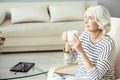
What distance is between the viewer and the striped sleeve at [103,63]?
5.46 ft

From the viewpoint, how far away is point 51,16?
14.1 feet

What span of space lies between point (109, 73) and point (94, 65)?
0.15 metres

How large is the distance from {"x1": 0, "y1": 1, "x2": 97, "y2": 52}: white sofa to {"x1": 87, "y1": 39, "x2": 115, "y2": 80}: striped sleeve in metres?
2.24

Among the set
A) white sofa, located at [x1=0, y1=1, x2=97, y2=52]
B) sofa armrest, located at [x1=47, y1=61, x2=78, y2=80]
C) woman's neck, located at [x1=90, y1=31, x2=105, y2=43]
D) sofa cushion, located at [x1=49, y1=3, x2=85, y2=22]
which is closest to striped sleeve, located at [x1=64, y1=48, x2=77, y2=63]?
sofa armrest, located at [x1=47, y1=61, x2=78, y2=80]

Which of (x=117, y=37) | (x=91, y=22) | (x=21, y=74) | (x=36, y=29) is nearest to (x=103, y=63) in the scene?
(x=91, y=22)

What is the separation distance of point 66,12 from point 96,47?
2525mm

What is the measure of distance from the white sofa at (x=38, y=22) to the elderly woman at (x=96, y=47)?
2.06 m

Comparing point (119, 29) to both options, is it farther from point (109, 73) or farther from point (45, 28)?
point (45, 28)

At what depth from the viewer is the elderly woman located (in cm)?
167

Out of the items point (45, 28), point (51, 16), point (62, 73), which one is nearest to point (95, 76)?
point (62, 73)

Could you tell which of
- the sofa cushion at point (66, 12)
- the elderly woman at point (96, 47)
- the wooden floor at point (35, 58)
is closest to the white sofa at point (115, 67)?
the elderly woman at point (96, 47)

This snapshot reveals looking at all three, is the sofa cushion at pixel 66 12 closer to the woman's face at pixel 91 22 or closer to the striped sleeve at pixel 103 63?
the woman's face at pixel 91 22

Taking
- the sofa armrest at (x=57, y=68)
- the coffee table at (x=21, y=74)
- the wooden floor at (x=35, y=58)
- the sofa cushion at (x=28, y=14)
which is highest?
the sofa cushion at (x=28, y=14)

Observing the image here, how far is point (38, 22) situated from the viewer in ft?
13.8
